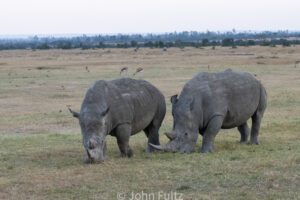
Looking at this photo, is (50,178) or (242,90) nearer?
(50,178)

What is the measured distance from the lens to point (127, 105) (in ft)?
48.3

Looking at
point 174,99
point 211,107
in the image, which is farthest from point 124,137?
point 211,107

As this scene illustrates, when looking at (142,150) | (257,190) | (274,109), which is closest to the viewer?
(257,190)

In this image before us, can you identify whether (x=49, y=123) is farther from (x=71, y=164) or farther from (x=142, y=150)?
(x=71, y=164)

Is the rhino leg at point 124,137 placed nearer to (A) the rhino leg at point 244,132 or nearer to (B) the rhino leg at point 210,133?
(B) the rhino leg at point 210,133

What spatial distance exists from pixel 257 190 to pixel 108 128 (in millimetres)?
4251

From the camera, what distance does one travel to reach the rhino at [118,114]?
13680 millimetres

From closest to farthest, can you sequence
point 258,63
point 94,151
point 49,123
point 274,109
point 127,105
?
1. point 94,151
2. point 127,105
3. point 49,123
4. point 274,109
5. point 258,63

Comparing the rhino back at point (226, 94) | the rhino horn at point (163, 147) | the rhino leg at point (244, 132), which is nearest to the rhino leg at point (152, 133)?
the rhino back at point (226, 94)

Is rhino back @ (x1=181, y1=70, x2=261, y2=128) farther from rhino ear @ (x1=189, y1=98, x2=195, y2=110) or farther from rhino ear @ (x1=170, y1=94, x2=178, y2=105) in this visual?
rhino ear @ (x1=170, y1=94, x2=178, y2=105)

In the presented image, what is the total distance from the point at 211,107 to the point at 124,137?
218cm

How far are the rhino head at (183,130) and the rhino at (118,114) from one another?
0.80 metres

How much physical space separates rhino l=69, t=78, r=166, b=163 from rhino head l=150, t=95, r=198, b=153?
31.5 inches

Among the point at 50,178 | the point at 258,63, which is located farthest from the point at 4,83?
the point at 50,178
